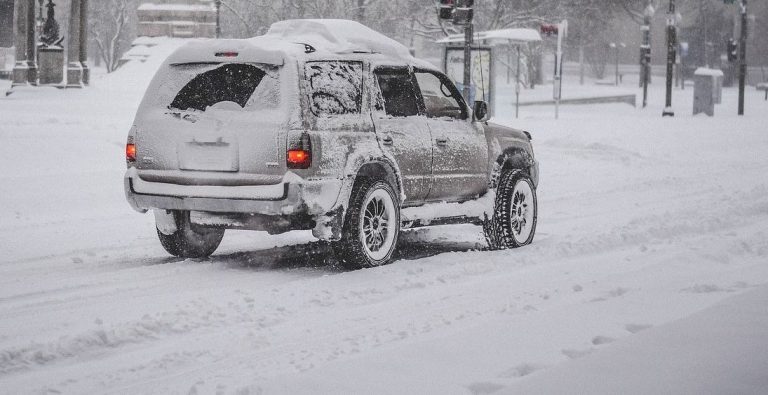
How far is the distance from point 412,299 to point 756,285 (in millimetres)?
2360

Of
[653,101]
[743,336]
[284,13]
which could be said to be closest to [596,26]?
[653,101]

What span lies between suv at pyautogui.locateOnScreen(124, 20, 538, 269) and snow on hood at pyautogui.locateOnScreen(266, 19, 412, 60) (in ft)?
0.15

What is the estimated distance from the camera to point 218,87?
342 inches

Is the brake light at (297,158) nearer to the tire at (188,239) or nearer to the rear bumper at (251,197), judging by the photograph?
the rear bumper at (251,197)

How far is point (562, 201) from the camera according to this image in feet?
47.6

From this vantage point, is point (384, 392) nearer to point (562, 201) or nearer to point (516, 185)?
point (516, 185)

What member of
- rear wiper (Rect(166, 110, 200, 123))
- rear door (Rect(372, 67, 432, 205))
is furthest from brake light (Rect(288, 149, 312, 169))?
rear door (Rect(372, 67, 432, 205))

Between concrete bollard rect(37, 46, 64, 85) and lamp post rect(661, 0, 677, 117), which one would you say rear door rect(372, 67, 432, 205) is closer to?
concrete bollard rect(37, 46, 64, 85)

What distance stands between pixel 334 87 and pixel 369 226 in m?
1.12

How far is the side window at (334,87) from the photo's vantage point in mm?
8562

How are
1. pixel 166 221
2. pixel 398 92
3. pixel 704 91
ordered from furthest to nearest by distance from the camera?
1. pixel 704 91
2. pixel 398 92
3. pixel 166 221

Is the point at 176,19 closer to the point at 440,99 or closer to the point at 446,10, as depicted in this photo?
the point at 446,10

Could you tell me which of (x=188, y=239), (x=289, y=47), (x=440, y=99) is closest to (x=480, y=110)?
(x=440, y=99)

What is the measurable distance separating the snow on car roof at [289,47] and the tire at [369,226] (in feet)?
3.70
